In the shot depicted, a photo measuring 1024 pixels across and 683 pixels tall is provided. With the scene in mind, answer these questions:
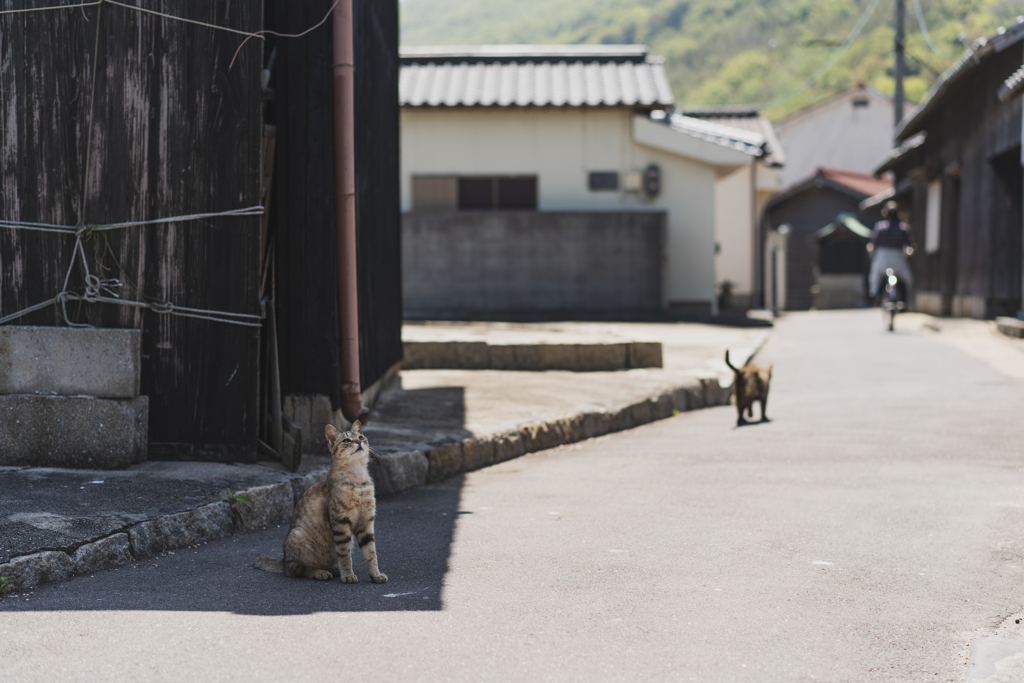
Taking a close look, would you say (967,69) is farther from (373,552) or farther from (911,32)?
(911,32)

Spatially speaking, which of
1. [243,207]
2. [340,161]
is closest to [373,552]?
[243,207]

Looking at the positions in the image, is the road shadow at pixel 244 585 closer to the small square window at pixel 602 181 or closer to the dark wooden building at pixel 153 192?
the dark wooden building at pixel 153 192

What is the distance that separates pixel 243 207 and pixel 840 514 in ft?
12.0

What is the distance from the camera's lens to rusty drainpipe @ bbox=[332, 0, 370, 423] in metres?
6.30

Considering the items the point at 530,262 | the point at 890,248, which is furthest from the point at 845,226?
the point at 530,262

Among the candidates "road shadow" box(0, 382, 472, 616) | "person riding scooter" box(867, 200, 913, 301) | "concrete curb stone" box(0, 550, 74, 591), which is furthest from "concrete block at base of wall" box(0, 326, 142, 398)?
"person riding scooter" box(867, 200, 913, 301)

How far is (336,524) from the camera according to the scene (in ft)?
13.9

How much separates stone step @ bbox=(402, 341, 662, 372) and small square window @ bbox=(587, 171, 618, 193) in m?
9.73

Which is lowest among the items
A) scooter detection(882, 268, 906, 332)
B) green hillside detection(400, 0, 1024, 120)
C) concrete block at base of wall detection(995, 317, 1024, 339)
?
concrete block at base of wall detection(995, 317, 1024, 339)

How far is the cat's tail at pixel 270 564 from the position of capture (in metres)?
4.35

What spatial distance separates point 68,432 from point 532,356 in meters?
6.19

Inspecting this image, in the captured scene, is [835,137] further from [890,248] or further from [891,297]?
[891,297]

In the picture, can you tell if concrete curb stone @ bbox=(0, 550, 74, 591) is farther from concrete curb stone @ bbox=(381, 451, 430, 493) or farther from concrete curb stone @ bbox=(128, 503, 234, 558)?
concrete curb stone @ bbox=(381, 451, 430, 493)

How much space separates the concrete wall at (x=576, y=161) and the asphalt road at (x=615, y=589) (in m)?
13.8
